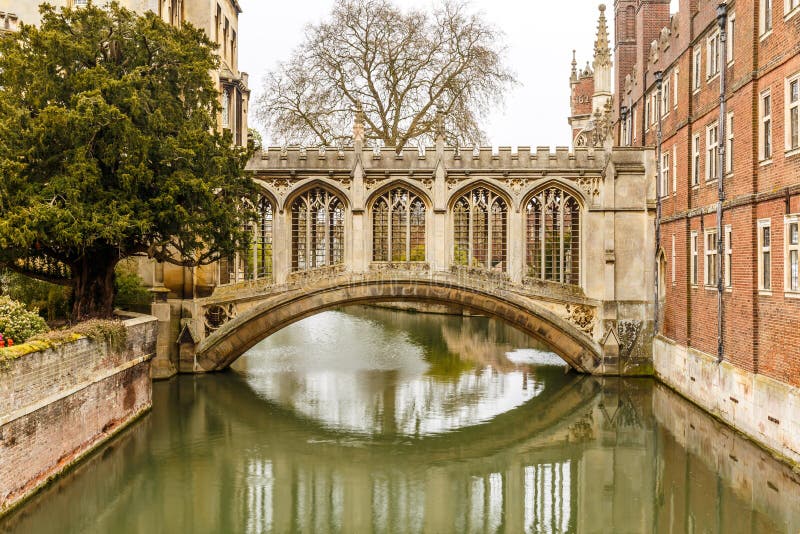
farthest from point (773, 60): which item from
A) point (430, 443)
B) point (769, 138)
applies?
point (430, 443)

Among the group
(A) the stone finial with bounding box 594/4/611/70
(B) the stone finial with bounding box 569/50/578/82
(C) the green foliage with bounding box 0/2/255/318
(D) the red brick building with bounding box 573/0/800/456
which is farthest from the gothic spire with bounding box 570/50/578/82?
(C) the green foliage with bounding box 0/2/255/318

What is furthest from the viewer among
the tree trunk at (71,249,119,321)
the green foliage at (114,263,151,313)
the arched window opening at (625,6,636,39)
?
the arched window opening at (625,6,636,39)

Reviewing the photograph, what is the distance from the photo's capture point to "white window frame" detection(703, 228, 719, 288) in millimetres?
15516

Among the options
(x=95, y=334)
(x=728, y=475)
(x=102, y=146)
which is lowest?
(x=728, y=475)

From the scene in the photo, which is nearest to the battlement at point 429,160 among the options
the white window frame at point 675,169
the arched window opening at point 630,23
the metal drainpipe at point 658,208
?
the metal drainpipe at point 658,208

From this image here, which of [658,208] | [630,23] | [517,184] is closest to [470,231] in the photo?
[517,184]

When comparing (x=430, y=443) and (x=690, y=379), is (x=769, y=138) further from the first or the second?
(x=430, y=443)

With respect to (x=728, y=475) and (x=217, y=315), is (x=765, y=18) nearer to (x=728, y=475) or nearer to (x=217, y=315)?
(x=728, y=475)

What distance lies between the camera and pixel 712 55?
16.0 meters

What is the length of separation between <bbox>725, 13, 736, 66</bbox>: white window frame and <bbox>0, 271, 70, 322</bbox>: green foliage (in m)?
15.2

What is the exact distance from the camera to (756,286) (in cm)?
1312

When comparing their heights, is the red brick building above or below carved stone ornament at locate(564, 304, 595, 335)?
above

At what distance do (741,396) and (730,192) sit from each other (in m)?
4.10

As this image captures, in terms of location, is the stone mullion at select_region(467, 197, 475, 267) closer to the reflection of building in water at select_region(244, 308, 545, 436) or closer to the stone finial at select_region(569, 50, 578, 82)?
the reflection of building in water at select_region(244, 308, 545, 436)
